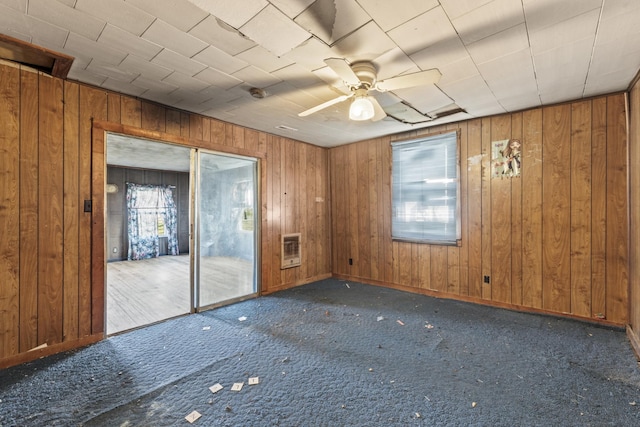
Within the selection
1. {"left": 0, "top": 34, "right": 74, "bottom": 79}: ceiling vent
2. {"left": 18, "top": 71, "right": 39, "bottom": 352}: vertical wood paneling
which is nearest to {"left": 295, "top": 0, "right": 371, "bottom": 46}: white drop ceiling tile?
{"left": 0, "top": 34, "right": 74, "bottom": 79}: ceiling vent

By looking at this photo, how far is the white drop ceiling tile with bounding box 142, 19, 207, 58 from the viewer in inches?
74.0

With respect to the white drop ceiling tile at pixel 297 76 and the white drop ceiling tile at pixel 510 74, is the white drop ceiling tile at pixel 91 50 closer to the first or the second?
the white drop ceiling tile at pixel 297 76

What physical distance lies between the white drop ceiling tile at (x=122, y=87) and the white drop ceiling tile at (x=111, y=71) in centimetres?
10

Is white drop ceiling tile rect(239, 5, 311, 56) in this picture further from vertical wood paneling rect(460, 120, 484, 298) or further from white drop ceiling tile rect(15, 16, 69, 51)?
vertical wood paneling rect(460, 120, 484, 298)

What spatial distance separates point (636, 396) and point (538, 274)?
1.63 meters

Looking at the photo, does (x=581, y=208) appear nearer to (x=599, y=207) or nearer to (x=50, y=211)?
(x=599, y=207)

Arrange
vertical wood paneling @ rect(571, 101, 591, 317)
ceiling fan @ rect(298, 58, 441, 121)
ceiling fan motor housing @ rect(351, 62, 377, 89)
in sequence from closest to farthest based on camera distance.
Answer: ceiling fan @ rect(298, 58, 441, 121) → ceiling fan motor housing @ rect(351, 62, 377, 89) → vertical wood paneling @ rect(571, 101, 591, 317)

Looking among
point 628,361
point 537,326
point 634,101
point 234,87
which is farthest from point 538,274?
point 234,87

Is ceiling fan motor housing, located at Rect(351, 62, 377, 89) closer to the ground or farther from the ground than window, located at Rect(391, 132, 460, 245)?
farther from the ground

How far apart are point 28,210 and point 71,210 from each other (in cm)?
28

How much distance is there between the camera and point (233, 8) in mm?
1586

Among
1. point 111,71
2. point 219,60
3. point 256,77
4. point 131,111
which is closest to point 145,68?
point 111,71

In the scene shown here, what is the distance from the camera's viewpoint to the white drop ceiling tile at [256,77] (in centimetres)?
244

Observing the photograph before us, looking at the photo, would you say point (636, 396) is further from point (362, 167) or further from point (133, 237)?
point (133, 237)
